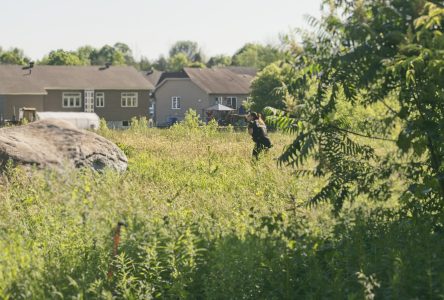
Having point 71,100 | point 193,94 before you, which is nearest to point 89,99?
point 71,100

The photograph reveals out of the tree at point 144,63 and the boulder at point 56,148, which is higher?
the tree at point 144,63

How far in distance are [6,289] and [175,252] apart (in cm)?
161

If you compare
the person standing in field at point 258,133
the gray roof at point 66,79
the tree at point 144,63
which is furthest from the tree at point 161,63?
the person standing in field at point 258,133

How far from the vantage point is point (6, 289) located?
5.75 metres

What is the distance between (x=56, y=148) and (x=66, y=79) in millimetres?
45554

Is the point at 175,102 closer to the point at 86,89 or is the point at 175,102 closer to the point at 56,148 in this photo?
the point at 86,89

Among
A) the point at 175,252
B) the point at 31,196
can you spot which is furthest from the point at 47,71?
the point at 175,252

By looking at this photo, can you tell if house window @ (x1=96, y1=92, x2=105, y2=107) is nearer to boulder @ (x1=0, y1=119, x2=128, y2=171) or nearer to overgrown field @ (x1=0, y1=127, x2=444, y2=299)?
boulder @ (x1=0, y1=119, x2=128, y2=171)

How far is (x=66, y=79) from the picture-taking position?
57.1 meters

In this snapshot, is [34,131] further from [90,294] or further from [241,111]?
[241,111]

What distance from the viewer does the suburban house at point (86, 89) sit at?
54.8 metres

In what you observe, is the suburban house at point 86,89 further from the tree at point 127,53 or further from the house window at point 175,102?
the tree at point 127,53

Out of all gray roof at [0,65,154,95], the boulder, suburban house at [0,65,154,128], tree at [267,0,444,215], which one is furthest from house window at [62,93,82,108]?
tree at [267,0,444,215]

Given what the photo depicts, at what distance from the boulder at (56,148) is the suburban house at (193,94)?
171ft
